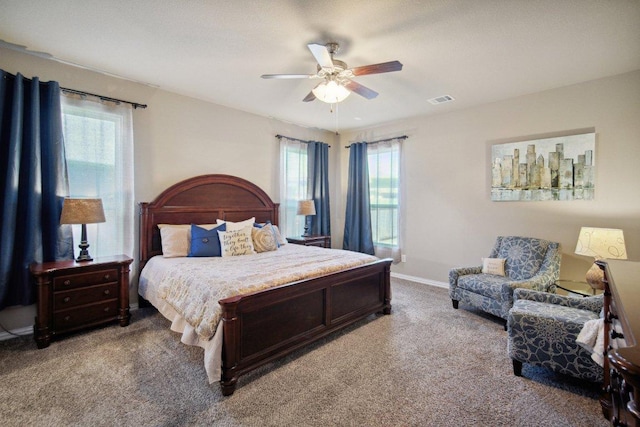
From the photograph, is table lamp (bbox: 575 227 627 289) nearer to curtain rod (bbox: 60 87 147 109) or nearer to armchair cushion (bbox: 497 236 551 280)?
armchair cushion (bbox: 497 236 551 280)

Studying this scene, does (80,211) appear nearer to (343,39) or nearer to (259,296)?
(259,296)

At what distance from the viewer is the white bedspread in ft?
6.85

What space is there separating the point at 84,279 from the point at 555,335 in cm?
392

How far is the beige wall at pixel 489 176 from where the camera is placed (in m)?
3.13

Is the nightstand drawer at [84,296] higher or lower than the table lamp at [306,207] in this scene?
lower

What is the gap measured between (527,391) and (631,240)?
2.31 meters

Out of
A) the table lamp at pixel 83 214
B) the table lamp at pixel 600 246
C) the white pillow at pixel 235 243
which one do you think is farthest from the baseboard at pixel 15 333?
the table lamp at pixel 600 246

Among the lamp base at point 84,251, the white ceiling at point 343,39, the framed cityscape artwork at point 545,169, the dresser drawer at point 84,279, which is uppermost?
the white ceiling at point 343,39

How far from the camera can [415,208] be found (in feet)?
15.9

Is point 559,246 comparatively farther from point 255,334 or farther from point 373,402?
point 255,334

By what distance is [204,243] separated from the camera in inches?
133

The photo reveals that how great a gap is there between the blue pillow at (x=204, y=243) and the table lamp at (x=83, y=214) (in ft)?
2.91

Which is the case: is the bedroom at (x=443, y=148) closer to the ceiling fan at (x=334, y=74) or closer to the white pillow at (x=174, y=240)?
the ceiling fan at (x=334, y=74)

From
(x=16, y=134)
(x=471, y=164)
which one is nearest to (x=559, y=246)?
(x=471, y=164)
